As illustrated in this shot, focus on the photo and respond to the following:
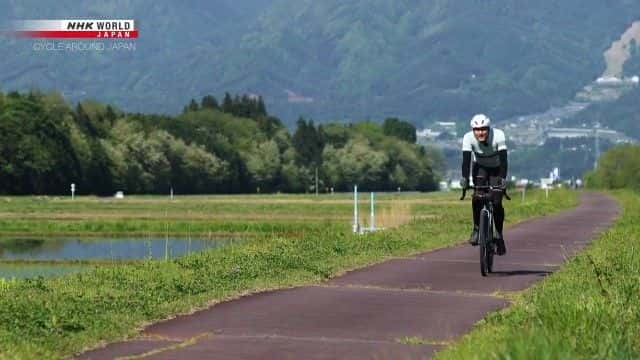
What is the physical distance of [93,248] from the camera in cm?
4778

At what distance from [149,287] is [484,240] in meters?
5.66

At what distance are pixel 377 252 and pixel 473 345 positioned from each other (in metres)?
12.9

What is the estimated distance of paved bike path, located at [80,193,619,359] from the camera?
13.4 meters

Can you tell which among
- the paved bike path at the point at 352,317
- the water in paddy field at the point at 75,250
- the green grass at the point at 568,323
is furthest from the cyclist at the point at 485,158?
the water in paddy field at the point at 75,250

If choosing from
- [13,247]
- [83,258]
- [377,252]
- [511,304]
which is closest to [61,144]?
[13,247]

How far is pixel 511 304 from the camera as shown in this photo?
1714 cm

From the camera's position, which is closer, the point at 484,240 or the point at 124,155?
the point at 484,240

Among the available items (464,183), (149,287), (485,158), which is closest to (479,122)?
(485,158)

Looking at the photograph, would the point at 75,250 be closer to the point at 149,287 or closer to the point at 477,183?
the point at 477,183

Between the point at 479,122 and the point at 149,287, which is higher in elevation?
the point at 479,122

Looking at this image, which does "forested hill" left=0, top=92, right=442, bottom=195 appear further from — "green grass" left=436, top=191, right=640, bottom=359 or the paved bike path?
"green grass" left=436, top=191, right=640, bottom=359

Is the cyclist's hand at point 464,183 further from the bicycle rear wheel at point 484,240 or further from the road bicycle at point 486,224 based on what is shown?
the bicycle rear wheel at point 484,240

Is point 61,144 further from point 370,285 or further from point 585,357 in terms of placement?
point 585,357

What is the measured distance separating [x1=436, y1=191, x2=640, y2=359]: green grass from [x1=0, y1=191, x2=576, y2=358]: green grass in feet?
10.7
